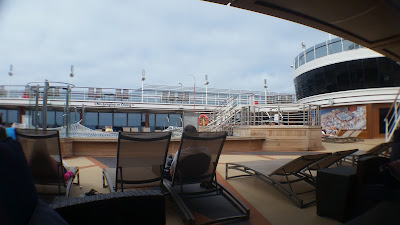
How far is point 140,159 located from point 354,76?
24822 mm

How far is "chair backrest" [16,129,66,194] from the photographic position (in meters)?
2.64

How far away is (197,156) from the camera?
9.84 feet

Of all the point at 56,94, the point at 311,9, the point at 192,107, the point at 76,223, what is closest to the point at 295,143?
the point at 311,9

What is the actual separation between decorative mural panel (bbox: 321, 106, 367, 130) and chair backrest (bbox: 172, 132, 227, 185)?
2206 centimetres

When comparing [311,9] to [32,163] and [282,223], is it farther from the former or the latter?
[32,163]

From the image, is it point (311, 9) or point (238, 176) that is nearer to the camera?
point (311, 9)

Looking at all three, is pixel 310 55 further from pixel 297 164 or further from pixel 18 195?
pixel 18 195

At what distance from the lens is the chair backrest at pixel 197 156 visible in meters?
2.89

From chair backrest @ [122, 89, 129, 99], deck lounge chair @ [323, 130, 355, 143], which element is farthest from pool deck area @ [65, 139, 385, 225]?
chair backrest @ [122, 89, 129, 99]

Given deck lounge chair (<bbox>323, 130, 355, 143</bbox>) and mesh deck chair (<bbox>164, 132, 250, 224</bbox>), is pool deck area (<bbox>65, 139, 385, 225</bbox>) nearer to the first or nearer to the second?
mesh deck chair (<bbox>164, 132, 250, 224</bbox>)

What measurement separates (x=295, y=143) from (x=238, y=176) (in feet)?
19.9

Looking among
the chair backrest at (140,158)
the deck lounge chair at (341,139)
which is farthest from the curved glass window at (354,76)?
the chair backrest at (140,158)

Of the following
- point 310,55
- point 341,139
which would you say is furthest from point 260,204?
point 310,55

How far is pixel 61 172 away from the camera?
9.30 feet
